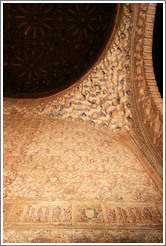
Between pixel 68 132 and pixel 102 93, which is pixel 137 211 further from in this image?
pixel 102 93

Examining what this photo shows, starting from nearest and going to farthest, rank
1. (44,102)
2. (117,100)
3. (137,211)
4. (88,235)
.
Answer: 1. (88,235)
2. (137,211)
3. (117,100)
4. (44,102)

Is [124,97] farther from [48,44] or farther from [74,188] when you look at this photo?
[48,44]

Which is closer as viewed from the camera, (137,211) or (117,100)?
(137,211)

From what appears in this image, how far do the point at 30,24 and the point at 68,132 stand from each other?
2205 mm

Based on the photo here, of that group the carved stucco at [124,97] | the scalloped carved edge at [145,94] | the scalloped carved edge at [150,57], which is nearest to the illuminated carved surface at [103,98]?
the carved stucco at [124,97]

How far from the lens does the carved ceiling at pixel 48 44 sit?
344cm

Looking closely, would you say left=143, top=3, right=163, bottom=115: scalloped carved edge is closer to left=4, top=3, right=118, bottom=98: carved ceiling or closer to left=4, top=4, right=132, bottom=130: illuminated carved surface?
left=4, top=4, right=132, bottom=130: illuminated carved surface

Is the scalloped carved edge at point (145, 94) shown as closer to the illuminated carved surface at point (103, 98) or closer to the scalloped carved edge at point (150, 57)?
the scalloped carved edge at point (150, 57)

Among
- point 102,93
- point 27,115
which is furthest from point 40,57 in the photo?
point 102,93

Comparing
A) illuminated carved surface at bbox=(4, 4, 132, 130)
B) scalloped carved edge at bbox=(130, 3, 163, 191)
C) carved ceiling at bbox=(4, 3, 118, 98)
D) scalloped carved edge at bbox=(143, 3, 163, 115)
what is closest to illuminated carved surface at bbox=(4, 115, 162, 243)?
scalloped carved edge at bbox=(130, 3, 163, 191)

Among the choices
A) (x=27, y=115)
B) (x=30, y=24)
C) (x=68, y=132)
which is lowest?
(x=68, y=132)

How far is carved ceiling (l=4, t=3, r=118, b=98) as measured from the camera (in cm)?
344

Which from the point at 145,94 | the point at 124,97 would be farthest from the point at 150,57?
the point at 124,97

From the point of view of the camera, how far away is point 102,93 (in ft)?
9.68
